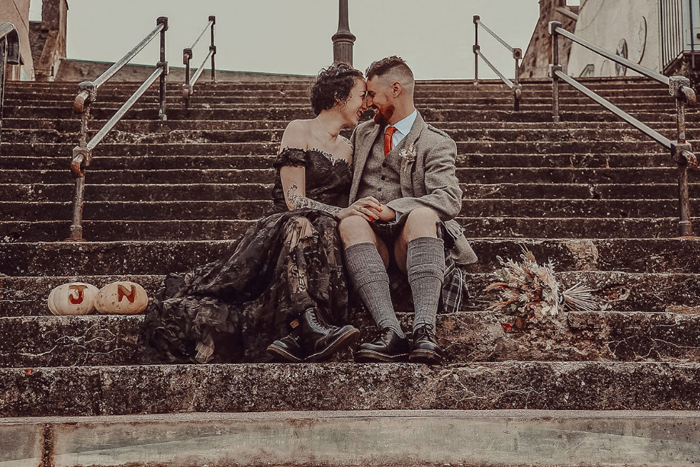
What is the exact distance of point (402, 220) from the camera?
3.35m

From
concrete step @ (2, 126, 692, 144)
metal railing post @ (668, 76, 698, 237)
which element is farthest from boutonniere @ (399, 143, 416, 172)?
concrete step @ (2, 126, 692, 144)

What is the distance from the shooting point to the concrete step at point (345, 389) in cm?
268

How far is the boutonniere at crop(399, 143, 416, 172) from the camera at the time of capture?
3.65 m

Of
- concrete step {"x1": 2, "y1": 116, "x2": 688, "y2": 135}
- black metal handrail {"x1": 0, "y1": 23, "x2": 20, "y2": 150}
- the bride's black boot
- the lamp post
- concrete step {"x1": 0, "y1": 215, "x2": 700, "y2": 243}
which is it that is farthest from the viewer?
the lamp post

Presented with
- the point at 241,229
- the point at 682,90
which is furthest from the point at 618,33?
the point at 241,229

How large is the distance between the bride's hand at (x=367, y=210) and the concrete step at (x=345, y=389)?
2.40 feet

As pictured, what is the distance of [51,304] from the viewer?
3.58m

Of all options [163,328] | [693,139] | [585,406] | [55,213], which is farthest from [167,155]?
[585,406]

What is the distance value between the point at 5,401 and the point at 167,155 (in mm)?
3645

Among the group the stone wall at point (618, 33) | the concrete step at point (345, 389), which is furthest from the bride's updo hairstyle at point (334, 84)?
the stone wall at point (618, 33)

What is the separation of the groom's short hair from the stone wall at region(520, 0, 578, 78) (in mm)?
13018

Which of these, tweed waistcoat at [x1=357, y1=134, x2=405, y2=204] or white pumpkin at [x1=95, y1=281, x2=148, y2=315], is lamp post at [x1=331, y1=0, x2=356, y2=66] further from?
white pumpkin at [x1=95, y1=281, x2=148, y2=315]

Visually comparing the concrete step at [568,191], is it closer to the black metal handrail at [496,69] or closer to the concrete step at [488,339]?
the black metal handrail at [496,69]

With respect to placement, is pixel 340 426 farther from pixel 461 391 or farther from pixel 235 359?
pixel 235 359
